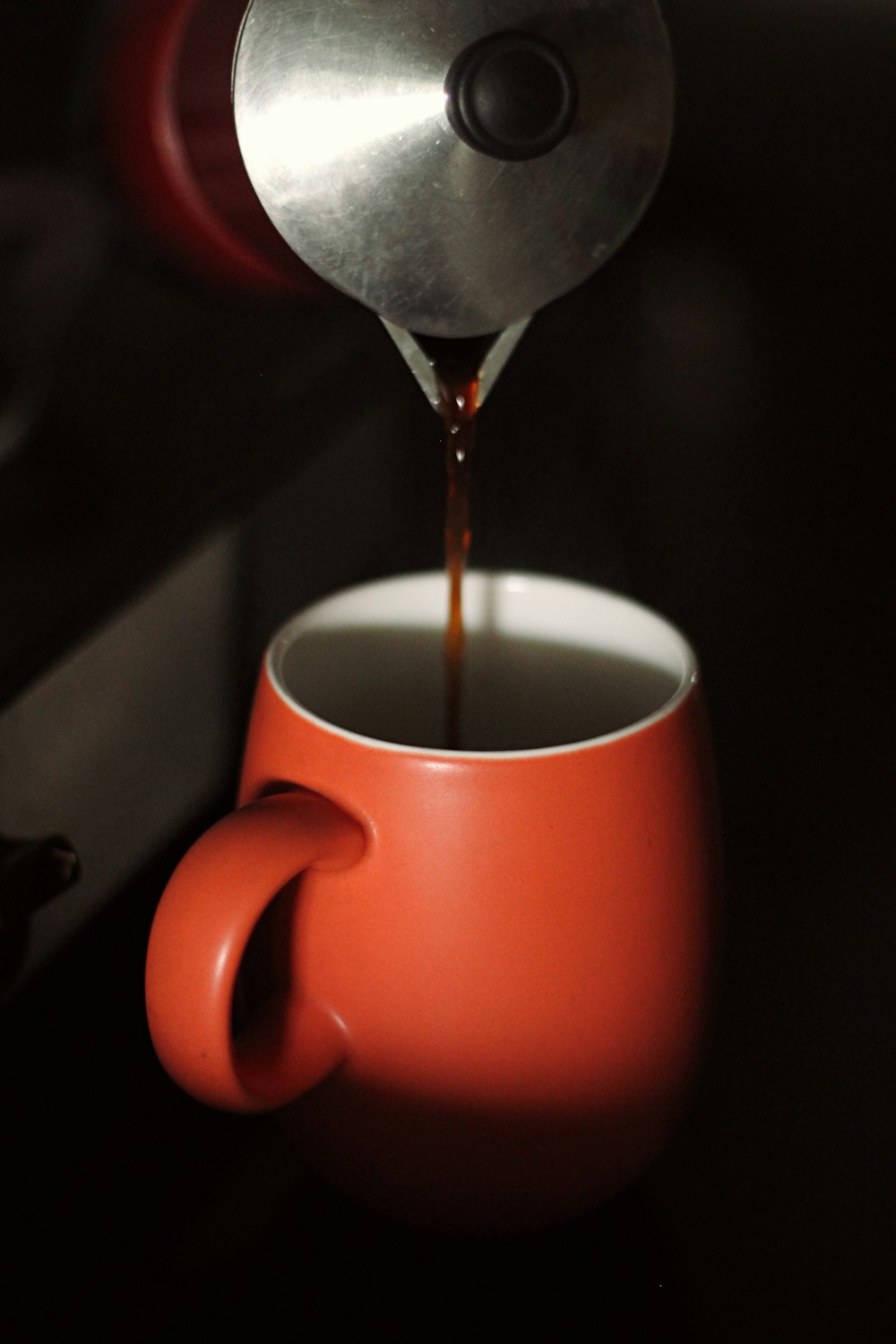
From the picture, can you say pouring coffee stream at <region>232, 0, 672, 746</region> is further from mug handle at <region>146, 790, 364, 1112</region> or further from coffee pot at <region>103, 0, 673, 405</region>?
mug handle at <region>146, 790, 364, 1112</region>

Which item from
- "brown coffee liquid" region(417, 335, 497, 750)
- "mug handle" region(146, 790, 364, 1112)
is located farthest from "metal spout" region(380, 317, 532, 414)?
"mug handle" region(146, 790, 364, 1112)

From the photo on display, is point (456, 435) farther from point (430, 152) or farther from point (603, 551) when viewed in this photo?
point (603, 551)

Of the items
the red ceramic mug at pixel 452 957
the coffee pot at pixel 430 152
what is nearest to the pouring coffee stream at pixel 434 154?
the coffee pot at pixel 430 152

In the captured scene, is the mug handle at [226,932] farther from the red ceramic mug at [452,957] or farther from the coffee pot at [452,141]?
the coffee pot at [452,141]

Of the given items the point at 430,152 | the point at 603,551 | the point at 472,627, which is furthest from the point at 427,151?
the point at 603,551

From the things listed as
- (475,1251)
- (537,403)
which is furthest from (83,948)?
(537,403)

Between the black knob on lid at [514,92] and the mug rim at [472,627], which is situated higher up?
the black knob on lid at [514,92]

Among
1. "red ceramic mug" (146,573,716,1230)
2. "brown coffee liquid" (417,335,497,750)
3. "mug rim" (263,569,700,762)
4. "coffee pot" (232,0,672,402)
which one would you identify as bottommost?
"red ceramic mug" (146,573,716,1230)
